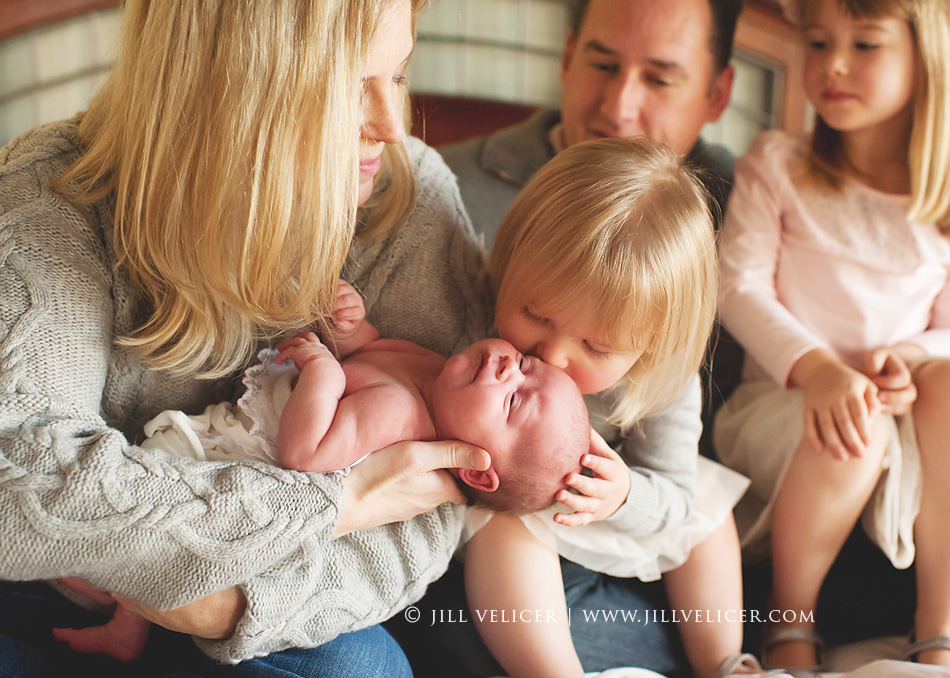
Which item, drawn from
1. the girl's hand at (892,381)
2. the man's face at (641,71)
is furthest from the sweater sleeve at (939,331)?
the man's face at (641,71)

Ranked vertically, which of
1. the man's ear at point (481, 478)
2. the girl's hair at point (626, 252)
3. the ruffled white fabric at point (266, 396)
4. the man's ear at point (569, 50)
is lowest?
the man's ear at point (481, 478)

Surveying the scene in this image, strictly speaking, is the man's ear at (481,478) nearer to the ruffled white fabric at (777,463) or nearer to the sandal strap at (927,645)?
the ruffled white fabric at (777,463)

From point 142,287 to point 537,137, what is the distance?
Answer: 1021 mm

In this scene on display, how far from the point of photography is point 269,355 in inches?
44.8

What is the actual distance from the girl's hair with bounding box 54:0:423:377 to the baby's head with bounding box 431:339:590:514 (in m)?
0.24

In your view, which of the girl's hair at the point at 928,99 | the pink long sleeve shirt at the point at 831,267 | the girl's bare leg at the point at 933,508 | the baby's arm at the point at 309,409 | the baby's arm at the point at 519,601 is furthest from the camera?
the pink long sleeve shirt at the point at 831,267

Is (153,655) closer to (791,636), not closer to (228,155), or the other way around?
(228,155)

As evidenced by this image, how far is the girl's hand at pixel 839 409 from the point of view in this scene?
127 cm

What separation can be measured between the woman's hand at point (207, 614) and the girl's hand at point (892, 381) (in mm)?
1086

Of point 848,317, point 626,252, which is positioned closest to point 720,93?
point 848,317

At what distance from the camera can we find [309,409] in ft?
3.19

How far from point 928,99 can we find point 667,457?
0.88 metres

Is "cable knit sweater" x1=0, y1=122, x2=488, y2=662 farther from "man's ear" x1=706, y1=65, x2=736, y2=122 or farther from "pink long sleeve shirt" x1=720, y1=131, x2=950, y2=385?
"man's ear" x1=706, y1=65, x2=736, y2=122

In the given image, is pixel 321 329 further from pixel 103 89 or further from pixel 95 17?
pixel 95 17
